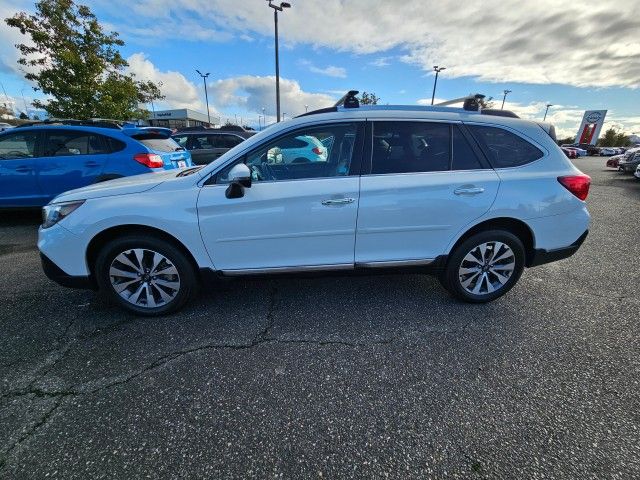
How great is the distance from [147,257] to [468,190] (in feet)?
Result: 9.46

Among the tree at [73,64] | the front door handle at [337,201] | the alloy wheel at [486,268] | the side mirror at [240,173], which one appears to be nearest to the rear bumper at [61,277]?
the side mirror at [240,173]

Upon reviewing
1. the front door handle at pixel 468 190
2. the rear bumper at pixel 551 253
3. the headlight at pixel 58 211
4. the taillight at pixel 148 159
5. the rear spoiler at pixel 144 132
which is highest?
the rear spoiler at pixel 144 132

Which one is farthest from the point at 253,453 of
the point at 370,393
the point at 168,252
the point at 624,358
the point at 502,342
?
the point at 624,358

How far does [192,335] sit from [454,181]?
2618 mm

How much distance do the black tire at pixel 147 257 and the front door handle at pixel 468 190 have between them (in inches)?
96.4

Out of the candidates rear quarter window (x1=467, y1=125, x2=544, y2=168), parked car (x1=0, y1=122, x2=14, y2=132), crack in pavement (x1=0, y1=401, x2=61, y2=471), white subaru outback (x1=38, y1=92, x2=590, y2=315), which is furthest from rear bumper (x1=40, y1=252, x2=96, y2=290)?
parked car (x1=0, y1=122, x2=14, y2=132)

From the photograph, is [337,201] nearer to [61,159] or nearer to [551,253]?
[551,253]

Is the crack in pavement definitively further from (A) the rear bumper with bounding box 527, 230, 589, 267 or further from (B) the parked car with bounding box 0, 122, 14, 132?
(B) the parked car with bounding box 0, 122, 14, 132

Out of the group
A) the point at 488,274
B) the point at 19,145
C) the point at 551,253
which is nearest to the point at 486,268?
the point at 488,274

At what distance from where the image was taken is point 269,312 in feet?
9.78

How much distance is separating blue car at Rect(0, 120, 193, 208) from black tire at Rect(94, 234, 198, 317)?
2944 millimetres

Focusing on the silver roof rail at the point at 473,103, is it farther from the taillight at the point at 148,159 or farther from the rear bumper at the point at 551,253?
the taillight at the point at 148,159

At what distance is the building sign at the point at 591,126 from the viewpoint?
43.8 metres

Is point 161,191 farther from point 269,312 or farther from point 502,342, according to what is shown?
point 502,342
